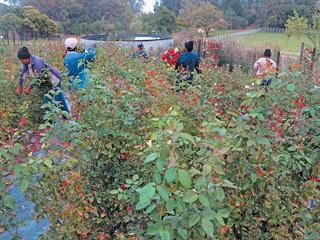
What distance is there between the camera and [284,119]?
8.86 ft

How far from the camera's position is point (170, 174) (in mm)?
1291

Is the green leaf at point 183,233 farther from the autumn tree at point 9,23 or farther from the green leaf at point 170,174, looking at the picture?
the autumn tree at point 9,23

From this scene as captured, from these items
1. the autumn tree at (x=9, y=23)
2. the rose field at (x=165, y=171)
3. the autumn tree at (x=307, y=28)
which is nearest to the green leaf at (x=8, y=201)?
the rose field at (x=165, y=171)

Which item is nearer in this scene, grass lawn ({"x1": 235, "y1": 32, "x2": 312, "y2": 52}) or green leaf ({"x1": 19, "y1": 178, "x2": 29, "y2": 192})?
green leaf ({"x1": 19, "y1": 178, "x2": 29, "y2": 192})

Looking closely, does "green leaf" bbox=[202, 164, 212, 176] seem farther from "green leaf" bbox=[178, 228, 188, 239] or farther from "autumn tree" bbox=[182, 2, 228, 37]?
"autumn tree" bbox=[182, 2, 228, 37]

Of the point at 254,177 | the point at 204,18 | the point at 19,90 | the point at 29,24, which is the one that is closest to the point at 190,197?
the point at 254,177

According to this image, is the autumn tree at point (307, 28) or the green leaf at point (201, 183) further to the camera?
the autumn tree at point (307, 28)

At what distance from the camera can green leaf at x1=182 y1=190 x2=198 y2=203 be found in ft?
4.22

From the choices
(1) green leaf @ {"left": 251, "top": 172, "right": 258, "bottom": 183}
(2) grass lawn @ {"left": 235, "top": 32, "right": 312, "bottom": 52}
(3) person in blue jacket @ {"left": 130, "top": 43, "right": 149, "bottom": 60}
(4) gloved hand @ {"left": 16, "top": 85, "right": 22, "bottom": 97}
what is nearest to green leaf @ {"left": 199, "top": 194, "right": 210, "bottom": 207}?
(1) green leaf @ {"left": 251, "top": 172, "right": 258, "bottom": 183}

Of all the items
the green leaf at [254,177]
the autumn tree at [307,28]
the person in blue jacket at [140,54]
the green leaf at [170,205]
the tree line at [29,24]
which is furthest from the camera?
the tree line at [29,24]

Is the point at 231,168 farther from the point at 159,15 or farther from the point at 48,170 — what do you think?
the point at 159,15

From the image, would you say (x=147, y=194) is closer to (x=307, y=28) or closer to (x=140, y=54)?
(x=140, y=54)

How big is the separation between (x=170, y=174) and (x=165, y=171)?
0.06 m

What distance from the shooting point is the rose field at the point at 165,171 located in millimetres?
1378
